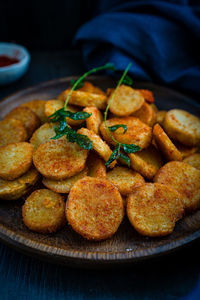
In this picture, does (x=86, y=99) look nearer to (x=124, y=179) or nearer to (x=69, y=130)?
(x=69, y=130)

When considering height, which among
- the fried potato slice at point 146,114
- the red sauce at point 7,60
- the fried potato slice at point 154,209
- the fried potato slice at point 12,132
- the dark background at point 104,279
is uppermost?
the fried potato slice at point 146,114

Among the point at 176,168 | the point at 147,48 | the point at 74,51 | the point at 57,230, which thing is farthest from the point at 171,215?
the point at 74,51

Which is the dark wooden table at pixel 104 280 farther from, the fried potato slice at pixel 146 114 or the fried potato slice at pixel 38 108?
the fried potato slice at pixel 38 108

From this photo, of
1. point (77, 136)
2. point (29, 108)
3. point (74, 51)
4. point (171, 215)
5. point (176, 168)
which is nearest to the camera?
point (171, 215)

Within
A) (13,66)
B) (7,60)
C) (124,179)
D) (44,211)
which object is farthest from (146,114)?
(7,60)

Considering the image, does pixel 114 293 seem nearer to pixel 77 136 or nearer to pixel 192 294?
pixel 192 294

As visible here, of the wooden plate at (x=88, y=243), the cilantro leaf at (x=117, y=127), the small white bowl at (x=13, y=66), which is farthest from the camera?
the small white bowl at (x=13, y=66)

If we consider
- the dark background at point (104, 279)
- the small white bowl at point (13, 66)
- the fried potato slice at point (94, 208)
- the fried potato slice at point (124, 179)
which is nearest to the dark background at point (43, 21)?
the small white bowl at point (13, 66)
